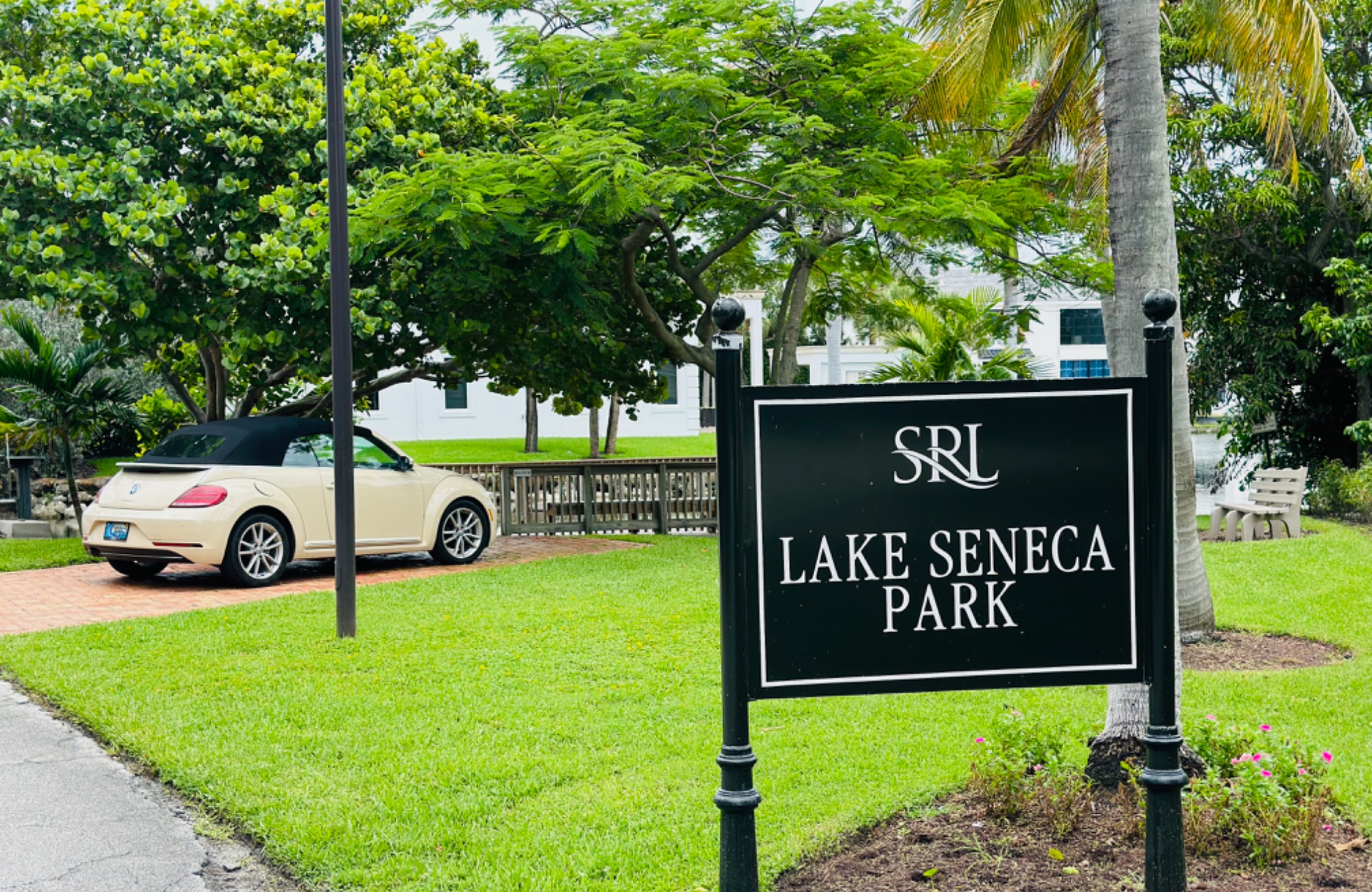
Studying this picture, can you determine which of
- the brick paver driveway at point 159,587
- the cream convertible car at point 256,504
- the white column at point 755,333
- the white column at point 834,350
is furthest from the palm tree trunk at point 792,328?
the white column at point 755,333

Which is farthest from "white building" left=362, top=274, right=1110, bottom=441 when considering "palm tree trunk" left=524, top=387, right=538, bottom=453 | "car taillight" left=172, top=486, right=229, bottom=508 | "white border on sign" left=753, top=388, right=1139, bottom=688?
"white border on sign" left=753, top=388, right=1139, bottom=688

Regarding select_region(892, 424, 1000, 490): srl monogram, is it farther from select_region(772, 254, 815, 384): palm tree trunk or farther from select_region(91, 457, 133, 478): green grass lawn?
select_region(91, 457, 133, 478): green grass lawn

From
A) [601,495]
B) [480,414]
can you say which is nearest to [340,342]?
[601,495]

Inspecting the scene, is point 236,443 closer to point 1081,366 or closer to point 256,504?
point 256,504

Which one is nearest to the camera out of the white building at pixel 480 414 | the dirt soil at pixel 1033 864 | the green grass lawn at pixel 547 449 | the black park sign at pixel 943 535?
the black park sign at pixel 943 535

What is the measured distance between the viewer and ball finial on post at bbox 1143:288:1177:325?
3.64 meters

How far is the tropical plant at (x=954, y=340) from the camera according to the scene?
54.6 ft

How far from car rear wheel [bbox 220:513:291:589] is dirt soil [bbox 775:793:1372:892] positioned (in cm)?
885

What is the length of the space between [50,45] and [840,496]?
56.2ft

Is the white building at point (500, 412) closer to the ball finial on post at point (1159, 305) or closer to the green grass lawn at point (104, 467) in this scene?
the green grass lawn at point (104, 467)

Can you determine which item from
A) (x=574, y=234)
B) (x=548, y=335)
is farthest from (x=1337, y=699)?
(x=548, y=335)

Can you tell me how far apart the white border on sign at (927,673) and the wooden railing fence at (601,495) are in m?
14.0

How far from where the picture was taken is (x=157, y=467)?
12.1 metres

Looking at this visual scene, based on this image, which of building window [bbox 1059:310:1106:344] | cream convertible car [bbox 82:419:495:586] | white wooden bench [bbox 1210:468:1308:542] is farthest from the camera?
building window [bbox 1059:310:1106:344]
